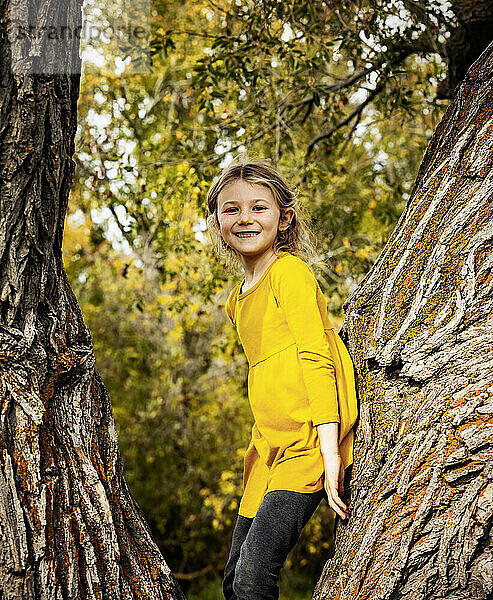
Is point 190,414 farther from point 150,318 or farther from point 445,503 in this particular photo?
point 445,503

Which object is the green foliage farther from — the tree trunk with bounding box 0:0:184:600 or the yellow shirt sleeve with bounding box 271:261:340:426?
the tree trunk with bounding box 0:0:184:600

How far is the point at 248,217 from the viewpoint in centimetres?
233

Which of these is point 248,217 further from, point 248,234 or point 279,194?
point 279,194

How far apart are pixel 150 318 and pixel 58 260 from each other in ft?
19.1

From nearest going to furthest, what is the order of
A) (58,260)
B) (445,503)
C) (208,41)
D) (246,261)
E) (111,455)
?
(445,503) < (111,455) < (58,260) < (246,261) < (208,41)

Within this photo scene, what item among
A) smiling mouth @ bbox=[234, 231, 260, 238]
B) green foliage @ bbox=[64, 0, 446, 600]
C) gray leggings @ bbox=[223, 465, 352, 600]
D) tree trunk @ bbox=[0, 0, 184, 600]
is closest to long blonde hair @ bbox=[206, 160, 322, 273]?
smiling mouth @ bbox=[234, 231, 260, 238]

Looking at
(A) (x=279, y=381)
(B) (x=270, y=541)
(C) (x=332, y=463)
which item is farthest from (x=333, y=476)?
(A) (x=279, y=381)

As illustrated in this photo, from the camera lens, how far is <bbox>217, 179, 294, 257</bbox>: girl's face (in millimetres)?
2320

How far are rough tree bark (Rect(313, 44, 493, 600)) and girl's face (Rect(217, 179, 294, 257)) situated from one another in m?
0.45

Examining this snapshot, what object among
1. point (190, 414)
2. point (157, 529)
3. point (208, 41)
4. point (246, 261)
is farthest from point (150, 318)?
point (246, 261)

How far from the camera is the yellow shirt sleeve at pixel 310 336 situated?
1.92 m

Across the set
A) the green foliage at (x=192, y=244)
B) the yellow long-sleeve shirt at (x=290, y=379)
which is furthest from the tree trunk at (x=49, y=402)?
the green foliage at (x=192, y=244)

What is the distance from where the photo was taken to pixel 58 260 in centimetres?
195

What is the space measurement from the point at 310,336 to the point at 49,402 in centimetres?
77
